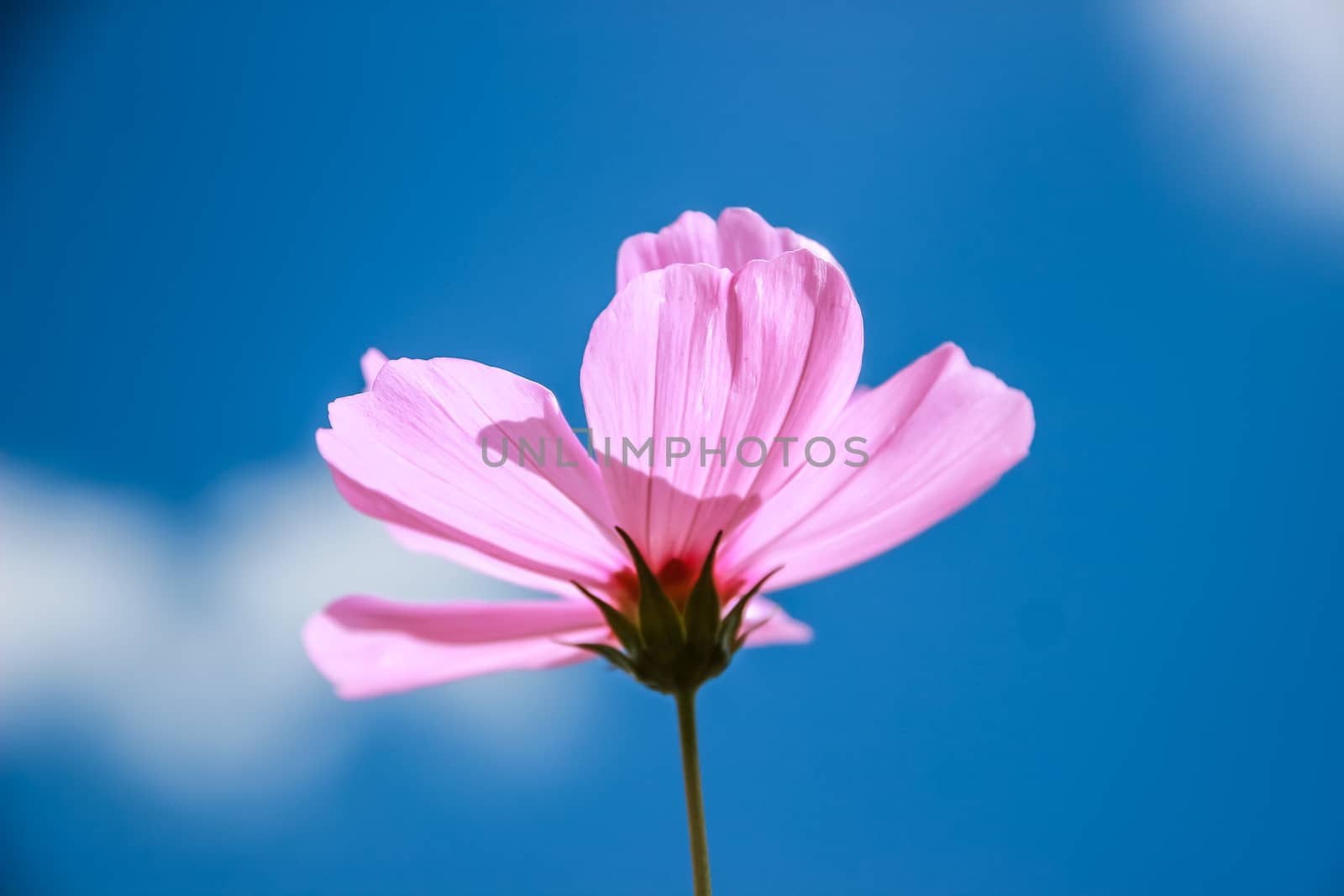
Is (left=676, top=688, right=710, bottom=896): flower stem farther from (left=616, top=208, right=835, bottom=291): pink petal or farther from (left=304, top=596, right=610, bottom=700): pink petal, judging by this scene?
(left=616, top=208, right=835, bottom=291): pink petal

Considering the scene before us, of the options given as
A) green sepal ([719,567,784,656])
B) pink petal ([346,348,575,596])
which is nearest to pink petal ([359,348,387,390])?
pink petal ([346,348,575,596])

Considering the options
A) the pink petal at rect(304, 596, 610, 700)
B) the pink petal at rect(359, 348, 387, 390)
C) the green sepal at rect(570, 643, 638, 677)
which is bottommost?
the green sepal at rect(570, 643, 638, 677)

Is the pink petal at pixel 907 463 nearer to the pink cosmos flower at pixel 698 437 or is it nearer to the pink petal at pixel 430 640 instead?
the pink cosmos flower at pixel 698 437

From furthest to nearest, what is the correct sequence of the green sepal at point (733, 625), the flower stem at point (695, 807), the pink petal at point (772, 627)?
the pink petal at point (772, 627), the green sepal at point (733, 625), the flower stem at point (695, 807)

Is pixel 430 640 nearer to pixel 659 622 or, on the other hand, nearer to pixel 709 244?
pixel 659 622

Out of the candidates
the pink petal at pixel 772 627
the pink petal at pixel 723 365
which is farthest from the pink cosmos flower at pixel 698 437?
the pink petal at pixel 772 627
